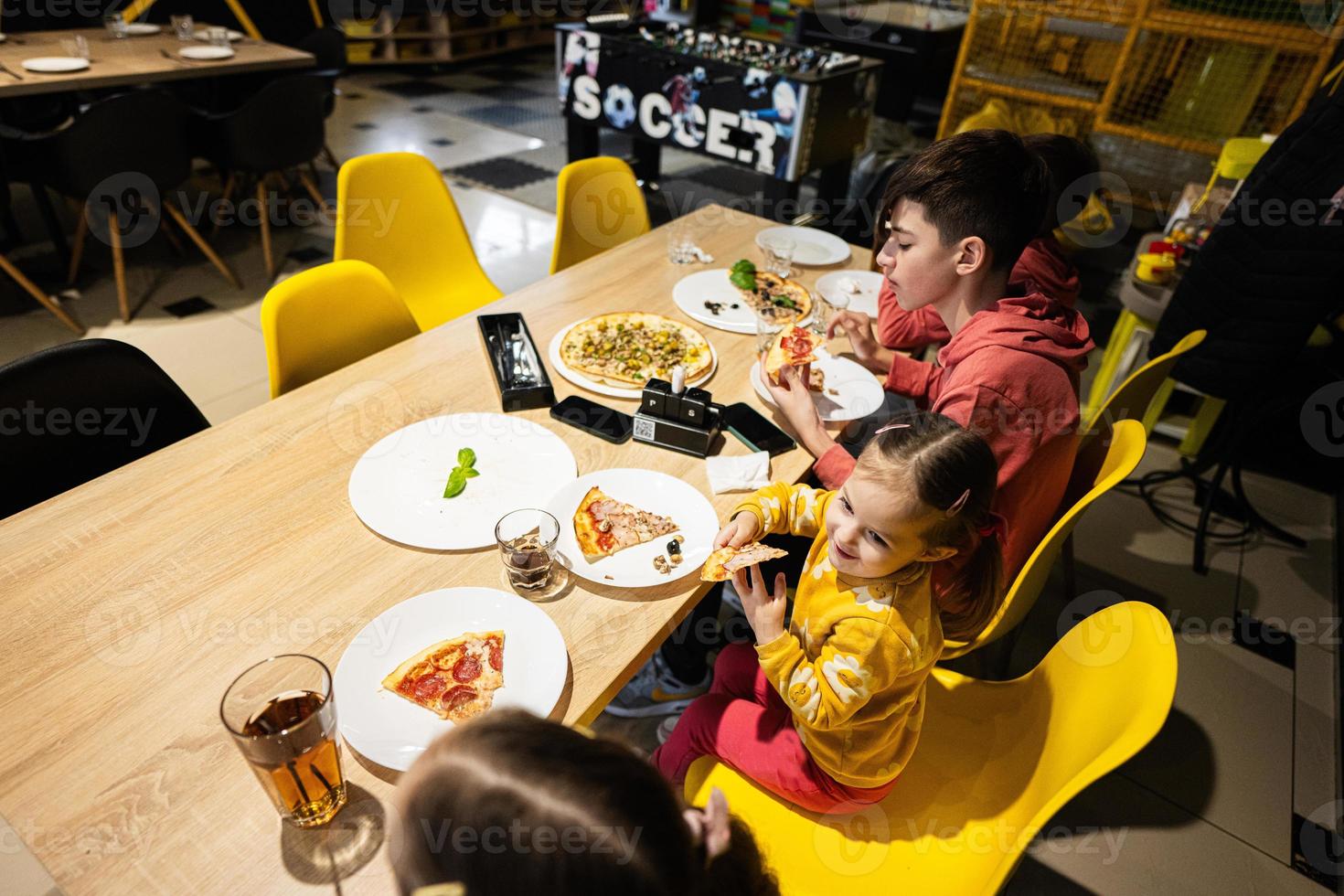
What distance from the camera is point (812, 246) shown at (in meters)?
2.44

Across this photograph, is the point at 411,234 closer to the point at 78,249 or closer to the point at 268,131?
the point at 268,131

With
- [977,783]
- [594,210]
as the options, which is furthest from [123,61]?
[977,783]

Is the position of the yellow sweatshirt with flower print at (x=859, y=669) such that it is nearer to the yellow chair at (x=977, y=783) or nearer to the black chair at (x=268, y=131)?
the yellow chair at (x=977, y=783)

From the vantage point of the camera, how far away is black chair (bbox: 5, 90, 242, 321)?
2893mm

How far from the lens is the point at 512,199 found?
4.89 meters

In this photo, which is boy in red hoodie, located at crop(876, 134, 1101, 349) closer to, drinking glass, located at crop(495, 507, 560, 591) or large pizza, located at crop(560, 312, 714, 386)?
large pizza, located at crop(560, 312, 714, 386)

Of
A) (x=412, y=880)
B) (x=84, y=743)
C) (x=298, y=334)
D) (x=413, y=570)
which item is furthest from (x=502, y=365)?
(x=412, y=880)

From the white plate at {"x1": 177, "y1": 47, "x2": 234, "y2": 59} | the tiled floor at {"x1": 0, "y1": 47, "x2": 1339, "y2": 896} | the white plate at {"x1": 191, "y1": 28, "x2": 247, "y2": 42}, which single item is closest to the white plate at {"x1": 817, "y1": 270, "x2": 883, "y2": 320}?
the tiled floor at {"x1": 0, "y1": 47, "x2": 1339, "y2": 896}

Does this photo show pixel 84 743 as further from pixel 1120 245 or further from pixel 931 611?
Result: pixel 1120 245

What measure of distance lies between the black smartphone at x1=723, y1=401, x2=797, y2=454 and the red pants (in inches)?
16.7

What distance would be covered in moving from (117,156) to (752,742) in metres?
3.52

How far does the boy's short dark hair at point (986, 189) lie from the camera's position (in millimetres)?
1405

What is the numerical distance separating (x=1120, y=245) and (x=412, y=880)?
5634mm

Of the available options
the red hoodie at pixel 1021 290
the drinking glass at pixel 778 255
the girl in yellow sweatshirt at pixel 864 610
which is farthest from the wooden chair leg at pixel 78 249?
the girl in yellow sweatshirt at pixel 864 610
